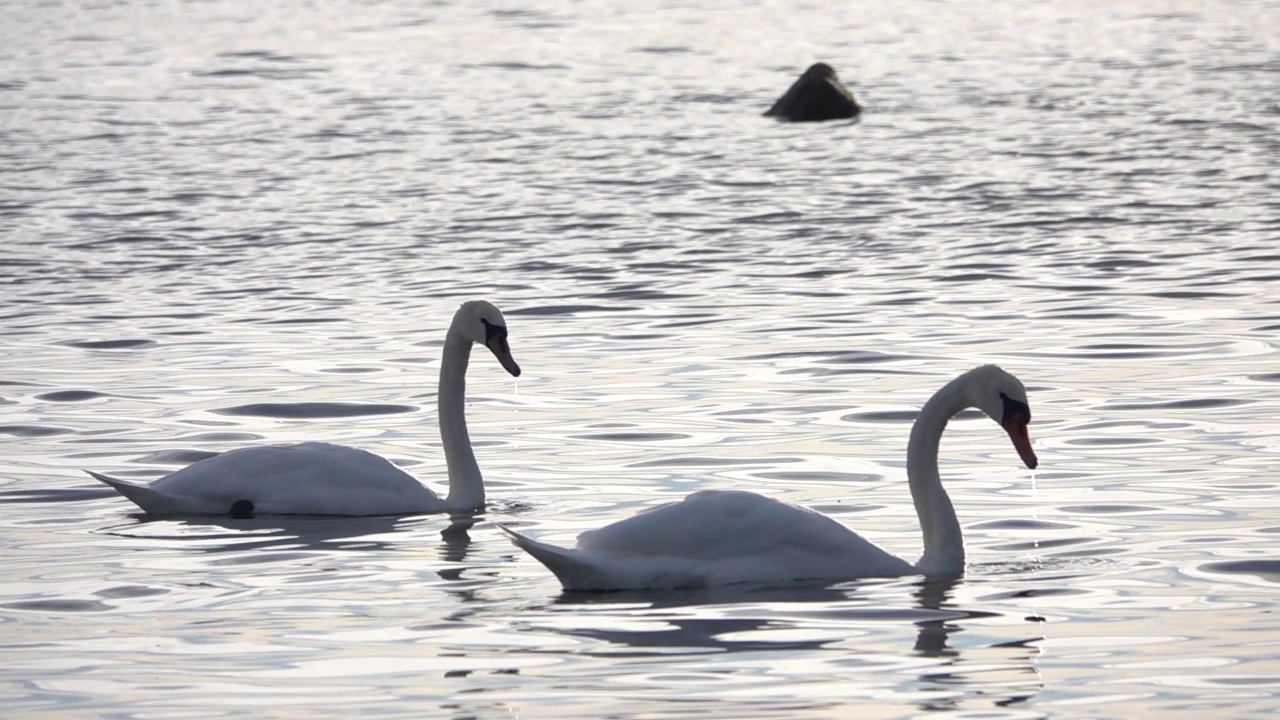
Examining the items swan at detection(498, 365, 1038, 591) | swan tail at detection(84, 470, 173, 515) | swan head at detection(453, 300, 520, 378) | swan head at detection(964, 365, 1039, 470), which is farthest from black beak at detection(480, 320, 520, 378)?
swan head at detection(964, 365, 1039, 470)

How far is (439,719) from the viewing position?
6512mm

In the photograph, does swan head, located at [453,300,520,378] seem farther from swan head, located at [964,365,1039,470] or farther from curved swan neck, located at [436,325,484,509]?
swan head, located at [964,365,1039,470]

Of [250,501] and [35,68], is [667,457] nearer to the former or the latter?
[250,501]

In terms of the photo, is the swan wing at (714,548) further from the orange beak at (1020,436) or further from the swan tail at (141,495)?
the swan tail at (141,495)

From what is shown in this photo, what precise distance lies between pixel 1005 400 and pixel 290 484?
10.1 ft

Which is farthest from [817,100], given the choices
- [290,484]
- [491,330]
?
[290,484]

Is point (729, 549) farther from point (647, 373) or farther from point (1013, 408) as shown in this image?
point (647, 373)

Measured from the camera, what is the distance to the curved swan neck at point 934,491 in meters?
8.32

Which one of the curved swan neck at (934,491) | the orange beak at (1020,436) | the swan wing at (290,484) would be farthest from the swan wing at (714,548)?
the swan wing at (290,484)

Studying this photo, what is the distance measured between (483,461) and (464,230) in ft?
28.6

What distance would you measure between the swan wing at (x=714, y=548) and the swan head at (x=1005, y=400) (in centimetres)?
76

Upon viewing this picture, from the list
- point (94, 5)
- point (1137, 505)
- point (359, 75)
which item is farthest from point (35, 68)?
point (1137, 505)

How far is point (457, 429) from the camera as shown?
33.7 ft

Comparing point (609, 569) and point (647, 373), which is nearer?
point (609, 569)
